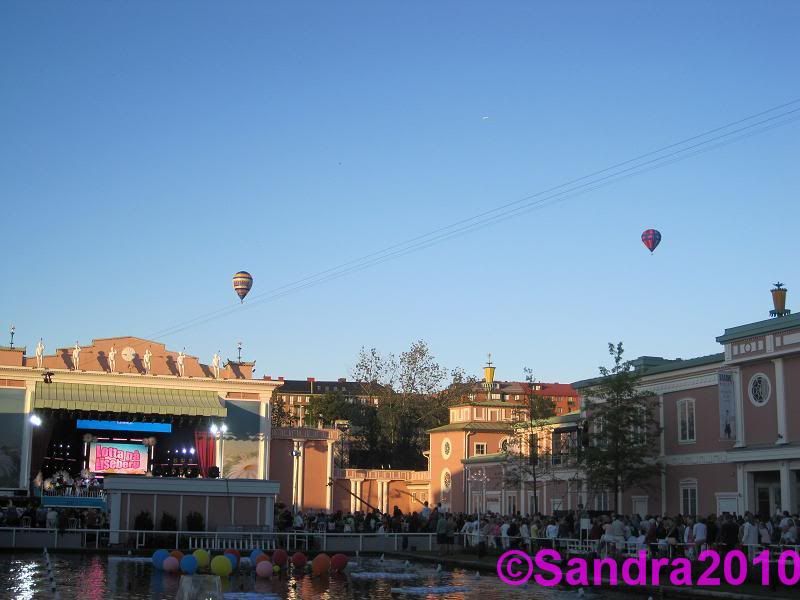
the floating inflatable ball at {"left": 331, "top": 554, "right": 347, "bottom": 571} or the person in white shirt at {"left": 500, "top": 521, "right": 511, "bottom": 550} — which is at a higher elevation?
the person in white shirt at {"left": 500, "top": 521, "right": 511, "bottom": 550}

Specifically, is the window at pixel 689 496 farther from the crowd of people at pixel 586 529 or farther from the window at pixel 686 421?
the crowd of people at pixel 586 529

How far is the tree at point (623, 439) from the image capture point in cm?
3819

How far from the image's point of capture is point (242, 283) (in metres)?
49.3

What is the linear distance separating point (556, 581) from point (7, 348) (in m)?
35.5

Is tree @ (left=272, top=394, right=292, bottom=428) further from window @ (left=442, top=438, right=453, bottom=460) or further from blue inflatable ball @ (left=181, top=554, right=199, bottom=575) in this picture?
blue inflatable ball @ (left=181, top=554, right=199, bottom=575)

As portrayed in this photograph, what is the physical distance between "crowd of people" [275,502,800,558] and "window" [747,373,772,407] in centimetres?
405

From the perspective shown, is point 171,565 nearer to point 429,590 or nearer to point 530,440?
point 429,590

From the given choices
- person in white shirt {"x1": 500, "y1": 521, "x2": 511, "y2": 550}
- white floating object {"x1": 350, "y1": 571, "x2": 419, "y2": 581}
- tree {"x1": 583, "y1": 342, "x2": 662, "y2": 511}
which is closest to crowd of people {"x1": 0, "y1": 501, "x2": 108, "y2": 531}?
white floating object {"x1": 350, "y1": 571, "x2": 419, "y2": 581}

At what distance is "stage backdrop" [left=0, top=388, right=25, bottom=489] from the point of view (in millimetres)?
48469

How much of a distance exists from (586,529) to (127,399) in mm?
29120

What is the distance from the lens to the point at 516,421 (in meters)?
50.2

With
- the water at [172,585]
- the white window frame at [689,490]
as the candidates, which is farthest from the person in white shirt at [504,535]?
the white window frame at [689,490]

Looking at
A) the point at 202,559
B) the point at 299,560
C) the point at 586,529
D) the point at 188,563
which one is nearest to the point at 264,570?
the point at 202,559

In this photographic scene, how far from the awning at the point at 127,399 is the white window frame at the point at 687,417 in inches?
979
